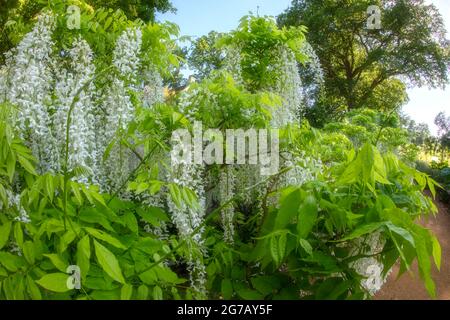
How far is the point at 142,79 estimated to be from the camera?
3.27 m

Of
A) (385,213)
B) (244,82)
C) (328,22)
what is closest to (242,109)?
(244,82)

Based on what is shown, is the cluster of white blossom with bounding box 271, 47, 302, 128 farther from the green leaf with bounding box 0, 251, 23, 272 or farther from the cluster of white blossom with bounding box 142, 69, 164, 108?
the green leaf with bounding box 0, 251, 23, 272

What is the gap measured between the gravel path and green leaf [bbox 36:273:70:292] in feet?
10.4

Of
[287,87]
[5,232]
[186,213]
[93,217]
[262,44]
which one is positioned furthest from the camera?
[287,87]

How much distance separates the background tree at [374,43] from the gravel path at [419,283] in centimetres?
637

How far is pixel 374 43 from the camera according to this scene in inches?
655

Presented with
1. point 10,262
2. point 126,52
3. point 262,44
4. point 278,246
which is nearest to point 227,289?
point 278,246

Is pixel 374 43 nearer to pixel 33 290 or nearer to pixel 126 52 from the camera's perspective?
pixel 126 52

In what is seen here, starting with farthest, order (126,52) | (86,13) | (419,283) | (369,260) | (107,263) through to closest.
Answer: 1. (419,283)
2. (86,13)
3. (126,52)
4. (369,260)
5. (107,263)

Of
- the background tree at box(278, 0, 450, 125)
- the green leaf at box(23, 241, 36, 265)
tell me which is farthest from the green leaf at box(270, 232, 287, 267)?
the background tree at box(278, 0, 450, 125)

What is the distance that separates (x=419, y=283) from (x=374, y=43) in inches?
497

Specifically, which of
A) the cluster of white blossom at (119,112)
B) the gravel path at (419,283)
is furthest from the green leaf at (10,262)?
the gravel path at (419,283)

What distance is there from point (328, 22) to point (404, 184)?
1457 cm

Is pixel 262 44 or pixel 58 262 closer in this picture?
pixel 58 262
